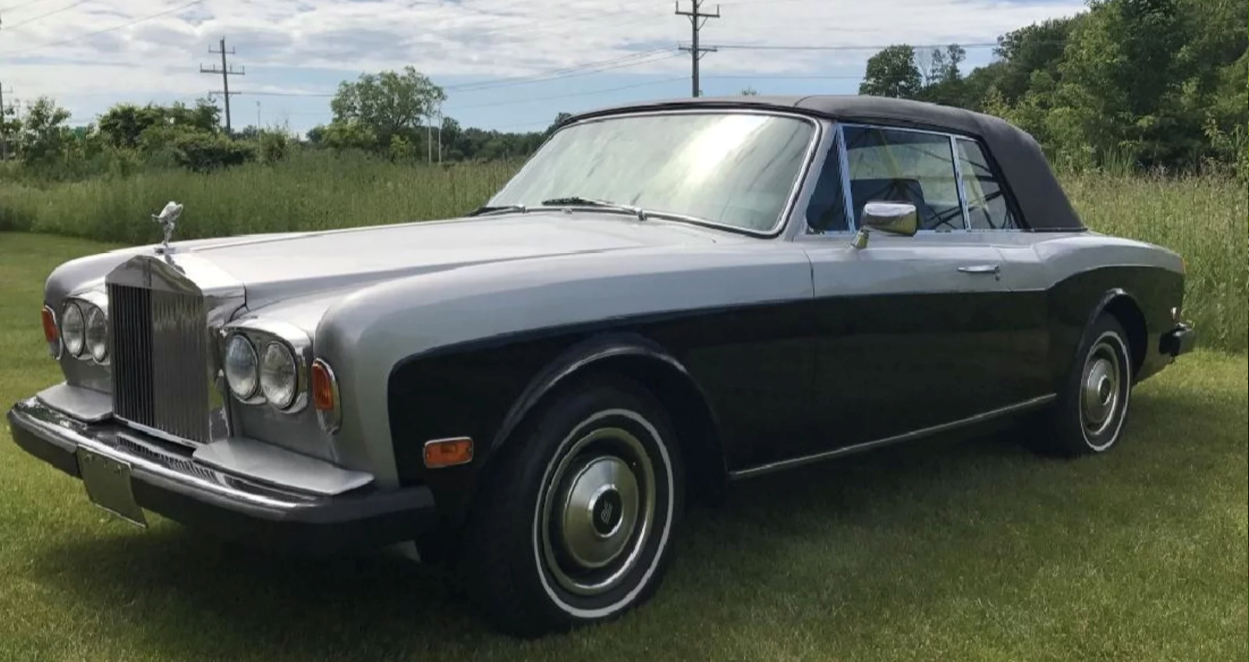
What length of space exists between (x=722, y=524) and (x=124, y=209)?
16649 millimetres

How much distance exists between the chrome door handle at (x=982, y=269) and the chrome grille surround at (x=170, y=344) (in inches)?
104

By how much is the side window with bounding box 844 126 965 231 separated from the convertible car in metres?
0.01

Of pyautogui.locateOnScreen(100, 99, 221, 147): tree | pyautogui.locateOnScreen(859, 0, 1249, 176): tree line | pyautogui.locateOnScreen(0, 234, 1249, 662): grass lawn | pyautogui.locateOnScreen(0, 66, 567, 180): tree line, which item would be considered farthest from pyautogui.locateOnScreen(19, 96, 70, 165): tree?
pyautogui.locateOnScreen(859, 0, 1249, 176): tree line

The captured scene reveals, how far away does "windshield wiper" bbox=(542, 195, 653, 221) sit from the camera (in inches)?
153

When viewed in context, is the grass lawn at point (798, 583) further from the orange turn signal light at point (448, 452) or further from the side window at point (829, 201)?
the side window at point (829, 201)

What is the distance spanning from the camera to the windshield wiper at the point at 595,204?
389 centimetres

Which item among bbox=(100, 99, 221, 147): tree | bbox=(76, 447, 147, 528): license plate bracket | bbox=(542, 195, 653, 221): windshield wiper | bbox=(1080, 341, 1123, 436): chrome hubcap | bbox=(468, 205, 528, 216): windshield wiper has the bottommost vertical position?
bbox=(1080, 341, 1123, 436): chrome hubcap

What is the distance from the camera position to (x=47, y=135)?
11750 millimetres

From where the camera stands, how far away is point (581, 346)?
2910mm

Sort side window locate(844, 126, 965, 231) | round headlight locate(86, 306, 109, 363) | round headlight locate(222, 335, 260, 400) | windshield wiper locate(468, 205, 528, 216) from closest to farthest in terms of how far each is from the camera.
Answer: round headlight locate(222, 335, 260, 400)
round headlight locate(86, 306, 109, 363)
side window locate(844, 126, 965, 231)
windshield wiper locate(468, 205, 528, 216)

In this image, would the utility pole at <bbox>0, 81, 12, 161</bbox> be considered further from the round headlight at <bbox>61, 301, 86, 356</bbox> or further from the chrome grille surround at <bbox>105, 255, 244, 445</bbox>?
the chrome grille surround at <bbox>105, 255, 244, 445</bbox>

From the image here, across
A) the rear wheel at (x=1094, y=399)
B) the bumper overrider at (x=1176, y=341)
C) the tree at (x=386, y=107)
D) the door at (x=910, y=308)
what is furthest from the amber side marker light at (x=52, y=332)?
the tree at (x=386, y=107)

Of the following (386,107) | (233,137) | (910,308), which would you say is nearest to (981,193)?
(910,308)

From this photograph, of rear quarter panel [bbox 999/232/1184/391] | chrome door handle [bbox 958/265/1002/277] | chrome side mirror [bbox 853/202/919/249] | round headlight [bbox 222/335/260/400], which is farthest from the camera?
rear quarter panel [bbox 999/232/1184/391]
